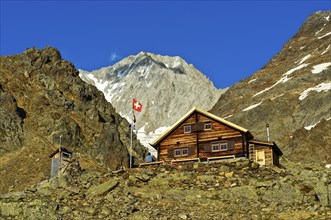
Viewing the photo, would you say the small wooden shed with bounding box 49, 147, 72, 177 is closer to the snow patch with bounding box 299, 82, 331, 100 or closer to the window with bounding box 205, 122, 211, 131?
the window with bounding box 205, 122, 211, 131

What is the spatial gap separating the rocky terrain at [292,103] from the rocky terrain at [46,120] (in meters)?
30.3

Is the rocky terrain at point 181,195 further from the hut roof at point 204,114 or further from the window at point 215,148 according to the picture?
the hut roof at point 204,114

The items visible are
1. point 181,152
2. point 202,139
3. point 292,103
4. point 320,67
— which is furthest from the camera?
point 320,67

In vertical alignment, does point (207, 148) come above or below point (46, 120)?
below

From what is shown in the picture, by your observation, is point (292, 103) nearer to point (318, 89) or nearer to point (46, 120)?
point (318, 89)

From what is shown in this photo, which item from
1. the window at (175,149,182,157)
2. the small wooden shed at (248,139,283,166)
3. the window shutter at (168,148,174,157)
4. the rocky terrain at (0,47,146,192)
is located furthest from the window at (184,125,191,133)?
the rocky terrain at (0,47,146,192)

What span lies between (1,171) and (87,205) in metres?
39.5

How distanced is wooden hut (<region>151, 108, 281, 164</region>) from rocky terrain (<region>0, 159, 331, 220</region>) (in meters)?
7.58

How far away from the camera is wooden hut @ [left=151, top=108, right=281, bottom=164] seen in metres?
43.9

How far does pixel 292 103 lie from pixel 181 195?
287 ft

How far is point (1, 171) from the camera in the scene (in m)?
64.3

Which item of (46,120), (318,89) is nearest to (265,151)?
(46,120)

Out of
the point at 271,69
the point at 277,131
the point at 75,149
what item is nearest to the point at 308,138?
the point at 277,131

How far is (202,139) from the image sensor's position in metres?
45.4
